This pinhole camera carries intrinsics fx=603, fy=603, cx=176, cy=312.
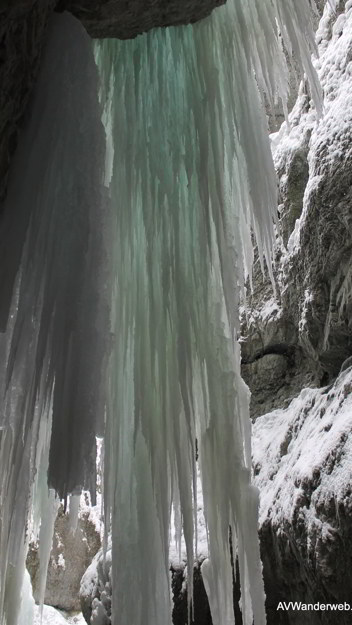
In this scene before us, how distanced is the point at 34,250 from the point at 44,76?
0.81m

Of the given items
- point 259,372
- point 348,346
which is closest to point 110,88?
point 348,346

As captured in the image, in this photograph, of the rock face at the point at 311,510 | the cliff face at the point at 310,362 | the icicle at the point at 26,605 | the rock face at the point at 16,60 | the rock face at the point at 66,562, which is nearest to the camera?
the rock face at the point at 16,60

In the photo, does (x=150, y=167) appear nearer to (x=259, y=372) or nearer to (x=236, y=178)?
(x=236, y=178)

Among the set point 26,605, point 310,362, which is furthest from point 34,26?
point 26,605

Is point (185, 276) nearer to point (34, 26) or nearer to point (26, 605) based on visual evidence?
point (34, 26)

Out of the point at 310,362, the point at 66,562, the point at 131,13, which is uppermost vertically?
the point at 310,362

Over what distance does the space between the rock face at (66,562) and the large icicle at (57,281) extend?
28.4ft

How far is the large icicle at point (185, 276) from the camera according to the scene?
2662mm

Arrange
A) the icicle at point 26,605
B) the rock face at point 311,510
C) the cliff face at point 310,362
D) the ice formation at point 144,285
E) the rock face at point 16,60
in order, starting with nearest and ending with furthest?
the rock face at point 16,60
the ice formation at point 144,285
the rock face at point 311,510
the cliff face at point 310,362
the icicle at point 26,605

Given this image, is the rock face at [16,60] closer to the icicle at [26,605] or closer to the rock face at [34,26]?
the rock face at [34,26]

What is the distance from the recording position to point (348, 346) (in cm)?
520

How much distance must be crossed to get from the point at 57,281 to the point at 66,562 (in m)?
9.63

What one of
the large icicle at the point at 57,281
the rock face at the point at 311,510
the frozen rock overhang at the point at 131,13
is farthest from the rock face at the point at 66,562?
the frozen rock overhang at the point at 131,13

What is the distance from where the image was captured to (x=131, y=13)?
2861mm
